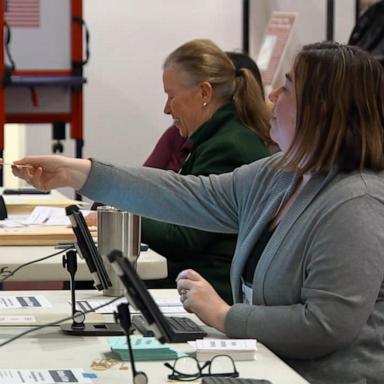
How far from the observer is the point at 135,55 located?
627 cm

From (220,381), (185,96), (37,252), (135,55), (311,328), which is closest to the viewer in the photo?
(220,381)

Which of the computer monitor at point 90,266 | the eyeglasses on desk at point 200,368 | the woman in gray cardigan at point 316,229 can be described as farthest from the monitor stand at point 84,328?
the eyeglasses on desk at point 200,368

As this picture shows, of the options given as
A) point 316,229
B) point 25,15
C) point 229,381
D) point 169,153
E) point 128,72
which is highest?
point 25,15

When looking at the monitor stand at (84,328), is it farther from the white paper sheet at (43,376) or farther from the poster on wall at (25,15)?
the poster on wall at (25,15)

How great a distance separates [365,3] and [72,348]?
486cm

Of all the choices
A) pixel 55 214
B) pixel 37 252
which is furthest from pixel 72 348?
pixel 55 214

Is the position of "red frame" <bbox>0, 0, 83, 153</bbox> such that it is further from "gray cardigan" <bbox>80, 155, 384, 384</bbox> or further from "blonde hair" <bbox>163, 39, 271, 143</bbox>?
"gray cardigan" <bbox>80, 155, 384, 384</bbox>

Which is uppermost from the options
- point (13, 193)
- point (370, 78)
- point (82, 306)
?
point (370, 78)

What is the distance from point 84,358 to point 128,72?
4.61 meters

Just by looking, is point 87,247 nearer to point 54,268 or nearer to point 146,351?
point 146,351

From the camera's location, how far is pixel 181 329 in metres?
1.97

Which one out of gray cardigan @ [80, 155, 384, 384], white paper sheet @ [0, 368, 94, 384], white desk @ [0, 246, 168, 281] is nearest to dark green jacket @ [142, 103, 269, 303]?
white desk @ [0, 246, 168, 281]

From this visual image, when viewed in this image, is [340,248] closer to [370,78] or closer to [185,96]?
[370,78]

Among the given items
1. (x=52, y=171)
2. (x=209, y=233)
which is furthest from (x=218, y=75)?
(x=52, y=171)
